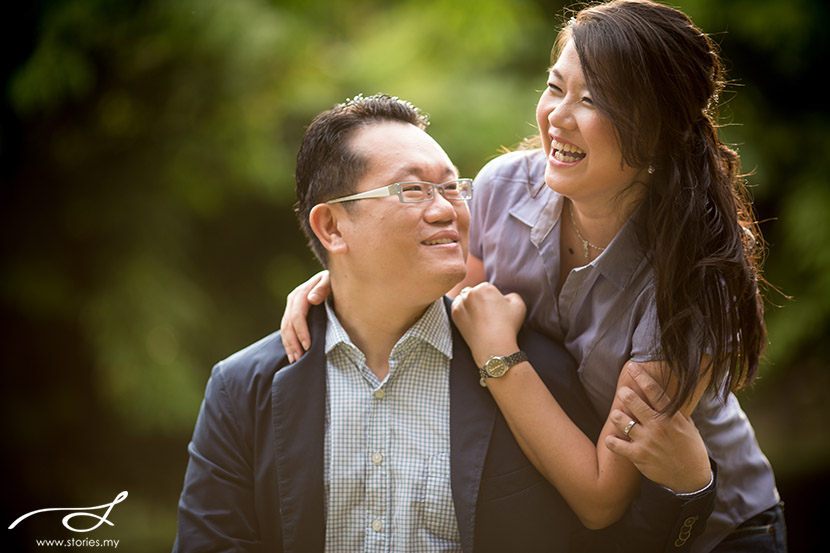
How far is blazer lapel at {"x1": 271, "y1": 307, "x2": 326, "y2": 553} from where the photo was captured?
2.27 meters

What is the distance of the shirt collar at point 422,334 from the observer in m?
2.43

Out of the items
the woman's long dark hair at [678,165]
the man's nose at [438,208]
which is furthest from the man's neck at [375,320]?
the woman's long dark hair at [678,165]

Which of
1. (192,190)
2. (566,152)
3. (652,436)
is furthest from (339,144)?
(192,190)

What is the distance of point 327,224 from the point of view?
2.53 meters

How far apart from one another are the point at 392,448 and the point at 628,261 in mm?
869

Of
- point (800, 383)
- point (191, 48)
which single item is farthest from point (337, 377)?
point (800, 383)

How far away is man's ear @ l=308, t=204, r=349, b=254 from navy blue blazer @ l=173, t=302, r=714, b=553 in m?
0.28

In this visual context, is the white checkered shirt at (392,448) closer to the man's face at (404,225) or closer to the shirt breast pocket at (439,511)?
the shirt breast pocket at (439,511)

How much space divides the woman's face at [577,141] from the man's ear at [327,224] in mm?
661

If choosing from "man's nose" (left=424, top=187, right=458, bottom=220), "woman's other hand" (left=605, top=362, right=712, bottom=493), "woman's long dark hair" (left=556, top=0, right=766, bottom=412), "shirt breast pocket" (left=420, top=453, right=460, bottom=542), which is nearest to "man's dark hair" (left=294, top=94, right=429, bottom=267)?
"man's nose" (left=424, top=187, right=458, bottom=220)

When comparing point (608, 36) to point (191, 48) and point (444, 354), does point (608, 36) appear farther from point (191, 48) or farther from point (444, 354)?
point (191, 48)

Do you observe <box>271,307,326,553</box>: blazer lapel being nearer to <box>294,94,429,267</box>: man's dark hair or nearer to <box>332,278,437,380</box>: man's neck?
<box>332,278,437,380</box>: man's neck

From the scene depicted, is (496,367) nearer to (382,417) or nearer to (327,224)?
(382,417)

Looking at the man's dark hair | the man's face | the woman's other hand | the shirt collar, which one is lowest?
the woman's other hand
